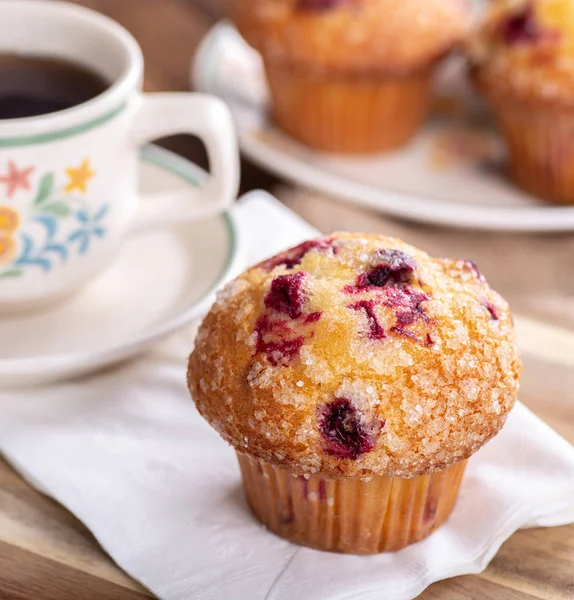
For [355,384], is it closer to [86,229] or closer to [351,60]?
[86,229]

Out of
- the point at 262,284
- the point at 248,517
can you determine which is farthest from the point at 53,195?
the point at 248,517

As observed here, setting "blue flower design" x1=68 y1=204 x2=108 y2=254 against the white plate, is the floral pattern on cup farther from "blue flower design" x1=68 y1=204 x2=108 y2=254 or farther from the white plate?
the white plate

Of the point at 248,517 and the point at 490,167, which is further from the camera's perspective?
the point at 490,167

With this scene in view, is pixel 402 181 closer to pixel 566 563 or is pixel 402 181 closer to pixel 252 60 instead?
pixel 252 60

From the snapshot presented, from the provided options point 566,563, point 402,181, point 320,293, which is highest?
point 320,293

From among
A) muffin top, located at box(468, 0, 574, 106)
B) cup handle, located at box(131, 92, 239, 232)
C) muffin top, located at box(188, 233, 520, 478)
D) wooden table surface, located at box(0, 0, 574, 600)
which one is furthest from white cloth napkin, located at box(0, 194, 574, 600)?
muffin top, located at box(468, 0, 574, 106)

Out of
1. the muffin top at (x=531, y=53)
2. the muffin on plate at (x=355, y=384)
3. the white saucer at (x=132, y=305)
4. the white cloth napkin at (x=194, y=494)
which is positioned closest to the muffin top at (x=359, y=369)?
the muffin on plate at (x=355, y=384)
